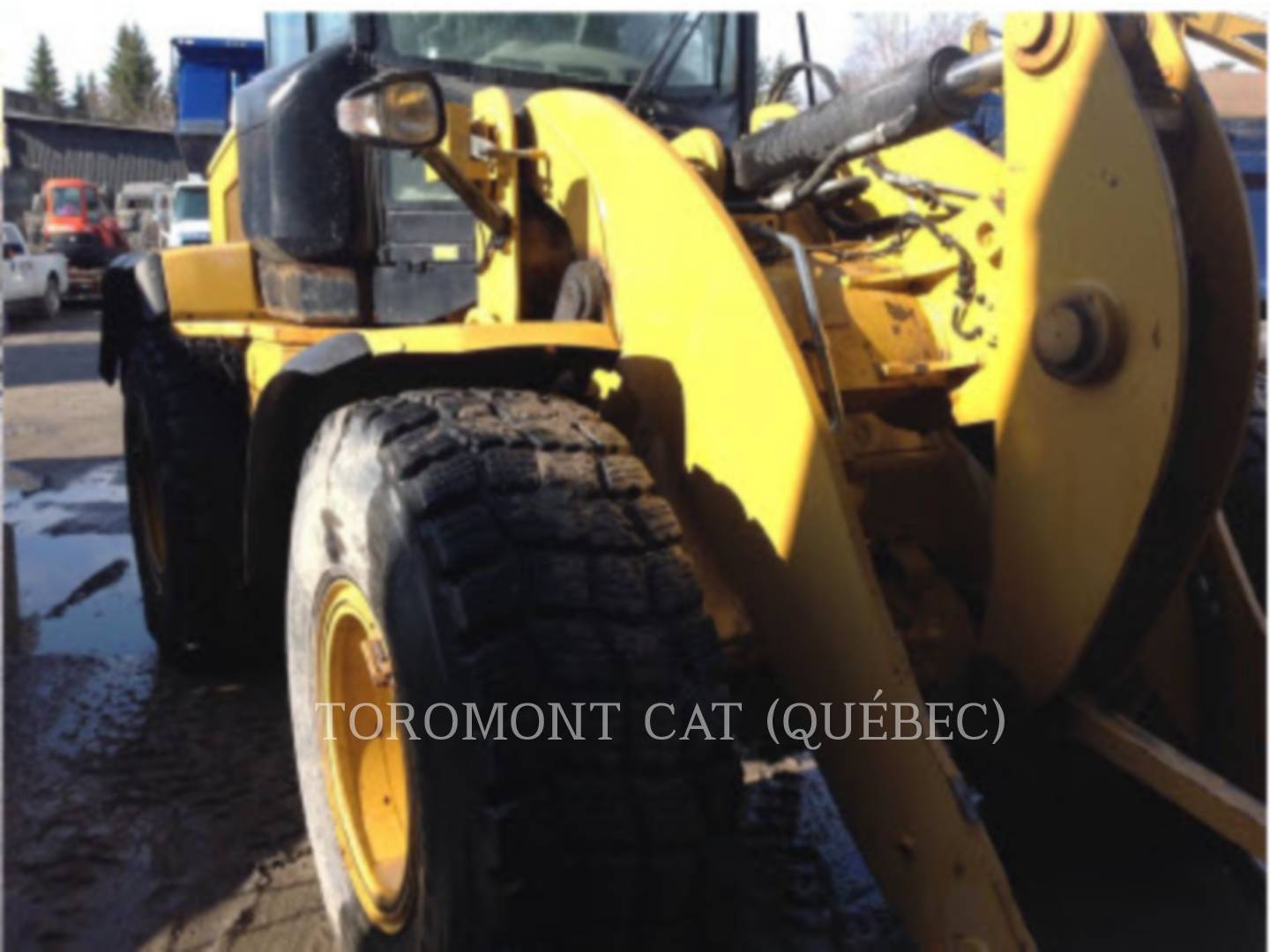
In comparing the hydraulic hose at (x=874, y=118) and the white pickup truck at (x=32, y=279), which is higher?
the hydraulic hose at (x=874, y=118)

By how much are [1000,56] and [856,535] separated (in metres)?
0.87

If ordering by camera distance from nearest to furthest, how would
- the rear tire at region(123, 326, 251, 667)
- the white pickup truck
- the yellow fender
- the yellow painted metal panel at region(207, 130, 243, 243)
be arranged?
the yellow fender
the rear tire at region(123, 326, 251, 667)
the yellow painted metal panel at region(207, 130, 243, 243)
the white pickup truck

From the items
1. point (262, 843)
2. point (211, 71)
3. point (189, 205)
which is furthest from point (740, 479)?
point (189, 205)

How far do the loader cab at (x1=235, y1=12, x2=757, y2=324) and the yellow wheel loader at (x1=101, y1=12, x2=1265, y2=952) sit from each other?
0.06 ft

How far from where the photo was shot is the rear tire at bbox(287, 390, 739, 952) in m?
1.85

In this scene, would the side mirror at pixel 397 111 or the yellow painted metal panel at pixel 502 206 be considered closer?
the side mirror at pixel 397 111

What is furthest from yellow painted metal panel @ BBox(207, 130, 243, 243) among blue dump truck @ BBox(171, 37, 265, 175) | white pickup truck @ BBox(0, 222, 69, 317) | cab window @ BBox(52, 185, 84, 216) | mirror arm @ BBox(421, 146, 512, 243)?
cab window @ BBox(52, 185, 84, 216)

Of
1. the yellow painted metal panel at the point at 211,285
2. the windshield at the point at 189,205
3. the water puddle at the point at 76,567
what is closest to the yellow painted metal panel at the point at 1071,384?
the yellow painted metal panel at the point at 211,285

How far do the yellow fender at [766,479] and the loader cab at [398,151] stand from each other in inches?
30.4

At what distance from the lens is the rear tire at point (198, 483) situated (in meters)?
4.07

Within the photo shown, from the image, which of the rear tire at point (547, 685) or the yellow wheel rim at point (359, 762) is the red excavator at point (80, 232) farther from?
the rear tire at point (547, 685)

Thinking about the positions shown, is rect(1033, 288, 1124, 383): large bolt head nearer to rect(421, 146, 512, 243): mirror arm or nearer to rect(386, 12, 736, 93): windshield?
rect(421, 146, 512, 243): mirror arm

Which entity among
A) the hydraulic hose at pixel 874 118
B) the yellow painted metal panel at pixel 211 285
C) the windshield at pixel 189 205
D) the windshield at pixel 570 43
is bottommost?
the yellow painted metal panel at pixel 211 285

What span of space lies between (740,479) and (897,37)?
9.88 ft
